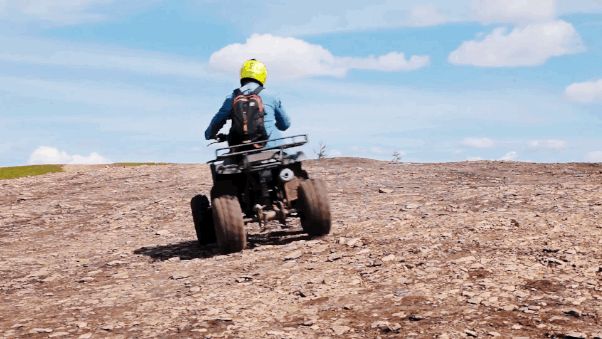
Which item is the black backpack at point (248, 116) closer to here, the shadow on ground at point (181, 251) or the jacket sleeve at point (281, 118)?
the jacket sleeve at point (281, 118)

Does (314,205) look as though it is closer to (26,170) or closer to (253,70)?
(253,70)

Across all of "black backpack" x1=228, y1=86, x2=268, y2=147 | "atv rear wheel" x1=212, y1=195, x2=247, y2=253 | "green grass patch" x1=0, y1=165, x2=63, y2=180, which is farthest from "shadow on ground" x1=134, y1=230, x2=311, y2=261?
"green grass patch" x1=0, y1=165, x2=63, y2=180

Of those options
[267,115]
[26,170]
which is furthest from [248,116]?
[26,170]

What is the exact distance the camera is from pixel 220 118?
11.2m

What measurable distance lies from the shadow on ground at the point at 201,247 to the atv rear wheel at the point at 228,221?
0.67 meters

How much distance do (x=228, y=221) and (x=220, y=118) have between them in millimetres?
1790

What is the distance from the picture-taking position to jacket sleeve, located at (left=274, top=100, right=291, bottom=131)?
11328 millimetres

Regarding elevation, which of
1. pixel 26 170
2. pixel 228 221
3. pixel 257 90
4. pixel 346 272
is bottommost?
pixel 346 272

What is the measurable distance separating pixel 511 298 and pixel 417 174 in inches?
504

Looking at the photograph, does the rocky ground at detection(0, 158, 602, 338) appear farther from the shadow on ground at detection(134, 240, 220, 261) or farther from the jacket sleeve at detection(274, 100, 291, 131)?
the jacket sleeve at detection(274, 100, 291, 131)

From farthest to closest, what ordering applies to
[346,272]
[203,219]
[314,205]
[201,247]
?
[201,247] < [203,219] < [314,205] < [346,272]

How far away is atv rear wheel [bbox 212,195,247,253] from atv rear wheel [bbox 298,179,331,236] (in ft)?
3.33

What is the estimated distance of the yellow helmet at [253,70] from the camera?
36.4 feet

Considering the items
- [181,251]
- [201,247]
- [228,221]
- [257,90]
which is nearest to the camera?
[228,221]
